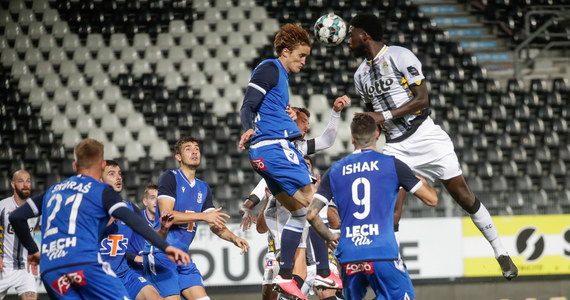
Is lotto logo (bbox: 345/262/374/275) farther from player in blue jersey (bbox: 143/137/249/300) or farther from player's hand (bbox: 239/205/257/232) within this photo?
player's hand (bbox: 239/205/257/232)

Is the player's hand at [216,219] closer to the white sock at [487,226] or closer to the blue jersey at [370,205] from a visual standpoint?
the blue jersey at [370,205]

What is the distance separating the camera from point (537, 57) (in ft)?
57.0

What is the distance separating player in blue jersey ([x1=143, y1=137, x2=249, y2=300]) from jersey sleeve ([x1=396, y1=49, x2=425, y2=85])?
202cm

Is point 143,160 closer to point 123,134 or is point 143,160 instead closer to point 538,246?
point 123,134

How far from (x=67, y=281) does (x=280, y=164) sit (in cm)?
195

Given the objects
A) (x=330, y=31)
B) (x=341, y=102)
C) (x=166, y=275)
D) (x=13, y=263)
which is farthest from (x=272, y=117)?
(x=13, y=263)

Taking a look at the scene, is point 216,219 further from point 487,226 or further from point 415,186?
point 487,226

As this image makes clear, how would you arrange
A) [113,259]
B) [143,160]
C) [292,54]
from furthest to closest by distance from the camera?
[143,160]
[113,259]
[292,54]

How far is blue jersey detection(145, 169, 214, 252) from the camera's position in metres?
7.42

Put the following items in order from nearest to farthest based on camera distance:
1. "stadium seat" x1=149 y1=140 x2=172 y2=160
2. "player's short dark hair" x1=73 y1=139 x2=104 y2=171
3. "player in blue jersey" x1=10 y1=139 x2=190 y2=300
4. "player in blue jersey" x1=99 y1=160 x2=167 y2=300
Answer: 1. "player in blue jersey" x1=10 y1=139 x2=190 y2=300
2. "player's short dark hair" x1=73 y1=139 x2=104 y2=171
3. "player in blue jersey" x1=99 y1=160 x2=167 y2=300
4. "stadium seat" x1=149 y1=140 x2=172 y2=160

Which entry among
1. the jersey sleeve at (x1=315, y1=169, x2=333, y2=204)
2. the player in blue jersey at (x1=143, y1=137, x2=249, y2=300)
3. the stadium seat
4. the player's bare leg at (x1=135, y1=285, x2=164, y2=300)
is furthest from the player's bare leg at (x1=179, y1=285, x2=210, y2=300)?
the stadium seat

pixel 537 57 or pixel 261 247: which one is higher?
pixel 537 57

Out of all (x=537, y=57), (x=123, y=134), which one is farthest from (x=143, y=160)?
(x=537, y=57)

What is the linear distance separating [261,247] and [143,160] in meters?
3.22
